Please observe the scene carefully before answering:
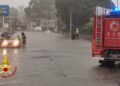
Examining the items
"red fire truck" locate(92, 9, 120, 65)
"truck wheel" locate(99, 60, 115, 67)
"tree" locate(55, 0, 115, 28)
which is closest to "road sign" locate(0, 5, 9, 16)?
"red fire truck" locate(92, 9, 120, 65)

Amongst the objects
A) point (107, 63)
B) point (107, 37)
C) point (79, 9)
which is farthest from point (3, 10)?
point (79, 9)

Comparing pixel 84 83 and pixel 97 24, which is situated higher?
pixel 97 24

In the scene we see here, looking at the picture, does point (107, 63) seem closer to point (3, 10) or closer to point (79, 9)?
point (3, 10)

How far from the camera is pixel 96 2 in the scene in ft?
293

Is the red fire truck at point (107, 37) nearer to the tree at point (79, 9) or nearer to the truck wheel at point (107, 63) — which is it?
the truck wheel at point (107, 63)

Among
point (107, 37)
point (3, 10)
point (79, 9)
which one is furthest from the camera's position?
point (79, 9)

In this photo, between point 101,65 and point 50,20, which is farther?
point 50,20

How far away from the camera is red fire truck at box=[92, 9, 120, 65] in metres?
18.2

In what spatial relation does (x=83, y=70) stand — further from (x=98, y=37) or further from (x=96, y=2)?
(x=96, y=2)

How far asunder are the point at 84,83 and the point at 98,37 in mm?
6355

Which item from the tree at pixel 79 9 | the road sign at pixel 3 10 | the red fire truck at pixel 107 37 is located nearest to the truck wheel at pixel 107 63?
the red fire truck at pixel 107 37

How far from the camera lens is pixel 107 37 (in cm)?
1850

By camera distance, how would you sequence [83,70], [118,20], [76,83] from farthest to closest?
[118,20]
[83,70]
[76,83]

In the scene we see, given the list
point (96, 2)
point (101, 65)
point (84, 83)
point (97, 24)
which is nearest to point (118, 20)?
point (97, 24)
